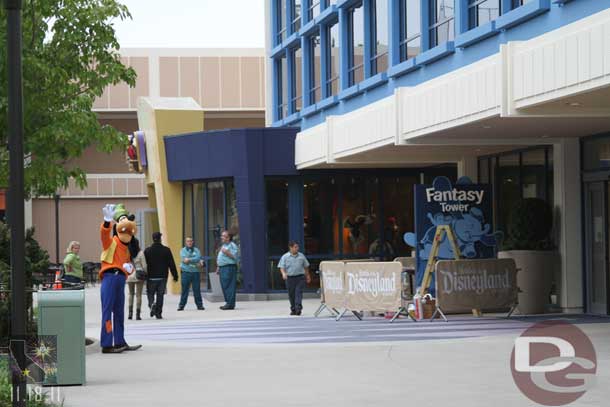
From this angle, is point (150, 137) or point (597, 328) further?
point (150, 137)

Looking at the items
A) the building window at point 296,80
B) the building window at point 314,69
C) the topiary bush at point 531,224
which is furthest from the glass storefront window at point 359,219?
the topiary bush at point 531,224

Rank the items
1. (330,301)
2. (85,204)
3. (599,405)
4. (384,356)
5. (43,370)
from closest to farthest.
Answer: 1. (599,405)
2. (43,370)
3. (384,356)
4. (330,301)
5. (85,204)

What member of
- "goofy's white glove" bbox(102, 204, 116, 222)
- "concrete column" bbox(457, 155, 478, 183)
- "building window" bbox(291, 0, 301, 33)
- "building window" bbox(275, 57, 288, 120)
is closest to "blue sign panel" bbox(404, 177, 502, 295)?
"concrete column" bbox(457, 155, 478, 183)

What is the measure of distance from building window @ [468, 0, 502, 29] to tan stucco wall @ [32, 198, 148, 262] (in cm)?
3999

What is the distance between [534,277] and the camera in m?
24.8

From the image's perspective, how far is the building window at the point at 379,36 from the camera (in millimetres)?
30500

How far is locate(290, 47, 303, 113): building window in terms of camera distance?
3969cm

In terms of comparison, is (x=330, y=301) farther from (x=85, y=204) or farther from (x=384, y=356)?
(x=85, y=204)

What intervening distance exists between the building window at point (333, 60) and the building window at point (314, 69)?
3.67ft

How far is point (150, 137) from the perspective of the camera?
40344mm

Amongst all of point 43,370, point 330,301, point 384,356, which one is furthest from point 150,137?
point 43,370

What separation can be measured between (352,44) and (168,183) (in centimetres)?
824

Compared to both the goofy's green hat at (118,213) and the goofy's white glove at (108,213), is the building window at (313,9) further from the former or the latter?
the goofy's white glove at (108,213)

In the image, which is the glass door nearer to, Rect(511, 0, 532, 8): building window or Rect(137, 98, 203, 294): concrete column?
Rect(511, 0, 532, 8): building window
